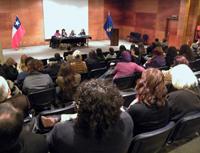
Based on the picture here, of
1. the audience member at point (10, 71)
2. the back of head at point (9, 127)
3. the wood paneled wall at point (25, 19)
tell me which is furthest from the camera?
the wood paneled wall at point (25, 19)

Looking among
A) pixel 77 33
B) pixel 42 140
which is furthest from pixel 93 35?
pixel 42 140

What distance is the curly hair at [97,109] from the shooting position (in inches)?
58.6

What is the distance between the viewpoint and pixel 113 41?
11.7m

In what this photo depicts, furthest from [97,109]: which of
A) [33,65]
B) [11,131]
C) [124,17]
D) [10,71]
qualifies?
[124,17]

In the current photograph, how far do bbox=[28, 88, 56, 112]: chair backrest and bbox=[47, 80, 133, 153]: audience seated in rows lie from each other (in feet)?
6.40

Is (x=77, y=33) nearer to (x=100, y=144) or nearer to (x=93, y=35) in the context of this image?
(x=93, y=35)

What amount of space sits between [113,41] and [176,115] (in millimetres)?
9504

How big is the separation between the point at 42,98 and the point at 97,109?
88.7 inches

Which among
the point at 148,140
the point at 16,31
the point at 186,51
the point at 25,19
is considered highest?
the point at 25,19

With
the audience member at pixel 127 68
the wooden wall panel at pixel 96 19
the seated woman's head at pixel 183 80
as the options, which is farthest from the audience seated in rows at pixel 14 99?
the wooden wall panel at pixel 96 19

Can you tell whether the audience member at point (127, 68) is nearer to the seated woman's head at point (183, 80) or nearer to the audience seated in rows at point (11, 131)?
the seated woman's head at point (183, 80)

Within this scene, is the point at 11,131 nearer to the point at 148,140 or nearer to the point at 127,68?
the point at 148,140

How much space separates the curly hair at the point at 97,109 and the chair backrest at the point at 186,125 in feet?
3.41

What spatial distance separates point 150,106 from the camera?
83.3 inches
